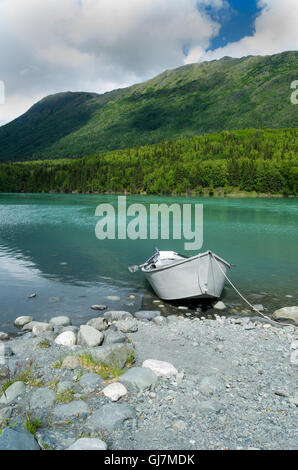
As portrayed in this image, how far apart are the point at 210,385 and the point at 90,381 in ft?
8.48

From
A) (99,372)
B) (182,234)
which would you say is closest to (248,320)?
(99,372)

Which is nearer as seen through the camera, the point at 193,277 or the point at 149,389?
the point at 149,389

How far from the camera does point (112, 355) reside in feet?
25.7

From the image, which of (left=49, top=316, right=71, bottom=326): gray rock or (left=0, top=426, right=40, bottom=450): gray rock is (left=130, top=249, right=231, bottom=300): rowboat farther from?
(left=0, top=426, right=40, bottom=450): gray rock

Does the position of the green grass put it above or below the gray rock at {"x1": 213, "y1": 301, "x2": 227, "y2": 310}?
above

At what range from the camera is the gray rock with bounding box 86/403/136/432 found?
546 cm

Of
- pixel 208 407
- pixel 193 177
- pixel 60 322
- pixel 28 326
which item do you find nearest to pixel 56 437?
pixel 208 407

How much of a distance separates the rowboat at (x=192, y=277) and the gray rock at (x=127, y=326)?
3067 millimetres

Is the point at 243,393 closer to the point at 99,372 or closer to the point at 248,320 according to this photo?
the point at 99,372

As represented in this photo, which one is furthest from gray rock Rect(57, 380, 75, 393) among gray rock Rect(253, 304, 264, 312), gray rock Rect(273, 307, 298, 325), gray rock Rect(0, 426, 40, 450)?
gray rock Rect(253, 304, 264, 312)

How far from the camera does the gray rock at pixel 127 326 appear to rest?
10.5m

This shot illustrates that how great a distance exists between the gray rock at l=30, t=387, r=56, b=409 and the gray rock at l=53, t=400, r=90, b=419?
0.92ft

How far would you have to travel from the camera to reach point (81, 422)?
5.67m

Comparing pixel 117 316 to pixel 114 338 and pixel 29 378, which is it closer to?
pixel 114 338
